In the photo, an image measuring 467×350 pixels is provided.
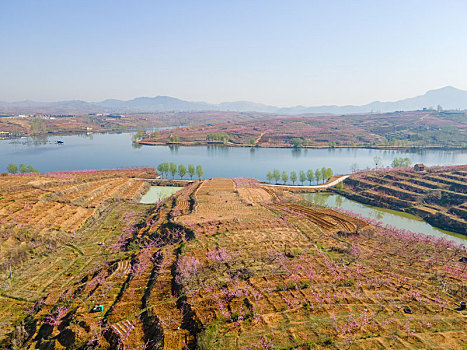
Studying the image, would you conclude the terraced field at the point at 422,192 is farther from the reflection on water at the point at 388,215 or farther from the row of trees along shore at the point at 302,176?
the row of trees along shore at the point at 302,176

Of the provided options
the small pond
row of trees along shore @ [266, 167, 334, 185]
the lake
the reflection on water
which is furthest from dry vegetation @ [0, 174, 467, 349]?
the lake

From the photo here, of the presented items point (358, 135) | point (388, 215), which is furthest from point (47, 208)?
point (358, 135)

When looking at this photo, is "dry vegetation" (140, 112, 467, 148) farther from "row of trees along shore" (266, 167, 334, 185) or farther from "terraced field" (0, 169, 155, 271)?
"terraced field" (0, 169, 155, 271)

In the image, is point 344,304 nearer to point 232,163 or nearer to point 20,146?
point 232,163

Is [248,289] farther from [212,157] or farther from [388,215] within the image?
[212,157]

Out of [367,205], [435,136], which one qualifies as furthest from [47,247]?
[435,136]

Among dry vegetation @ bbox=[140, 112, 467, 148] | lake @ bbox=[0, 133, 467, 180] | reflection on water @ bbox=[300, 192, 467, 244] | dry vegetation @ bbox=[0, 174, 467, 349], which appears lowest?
reflection on water @ bbox=[300, 192, 467, 244]
